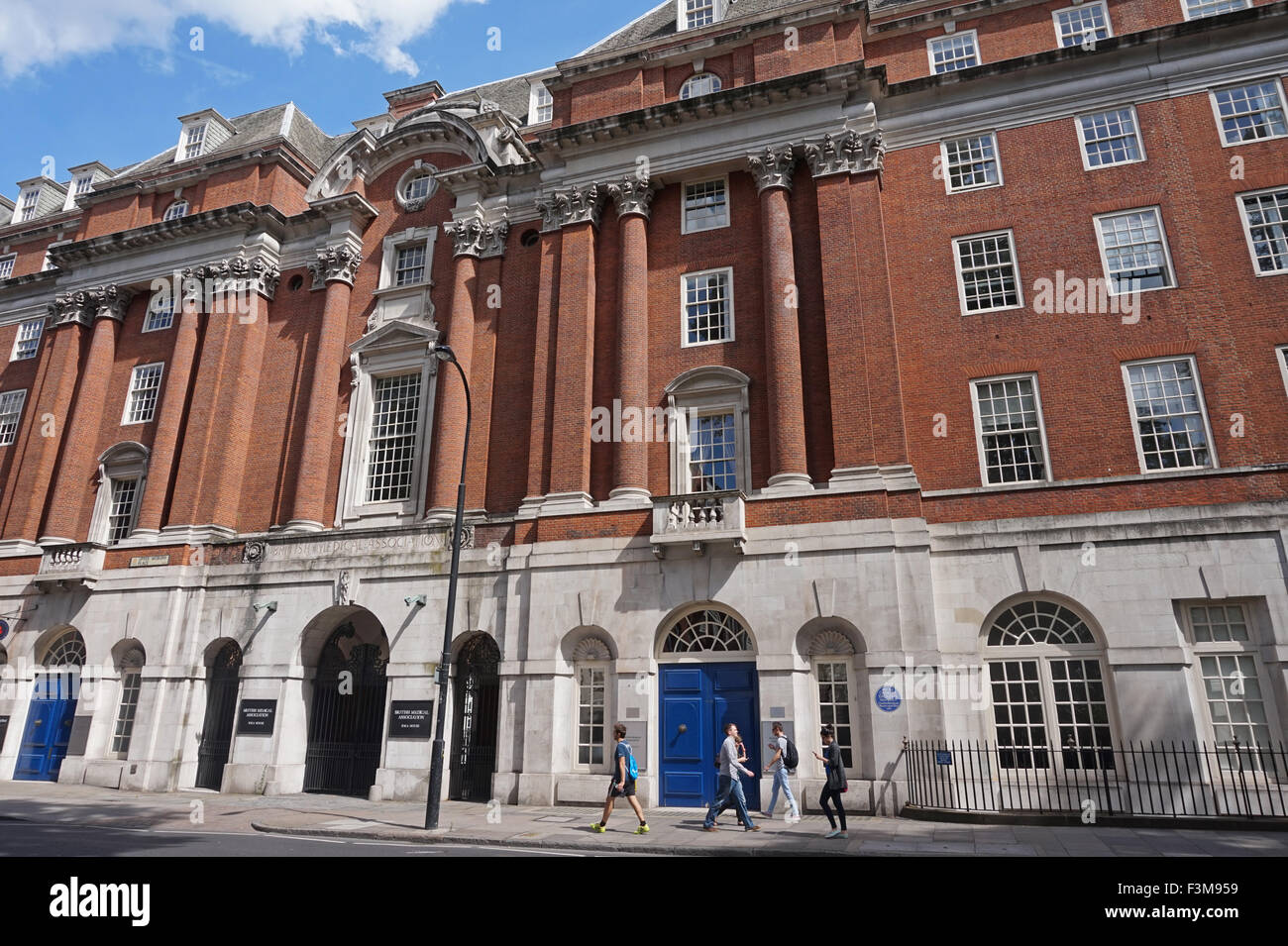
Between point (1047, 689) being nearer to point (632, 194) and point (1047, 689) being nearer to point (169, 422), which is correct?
point (632, 194)

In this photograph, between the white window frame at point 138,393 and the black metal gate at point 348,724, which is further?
the white window frame at point 138,393

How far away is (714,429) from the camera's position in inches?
836

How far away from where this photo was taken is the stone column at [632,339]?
20.9m

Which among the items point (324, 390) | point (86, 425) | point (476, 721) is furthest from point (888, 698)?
point (86, 425)

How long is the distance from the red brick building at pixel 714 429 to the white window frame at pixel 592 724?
0.33ft

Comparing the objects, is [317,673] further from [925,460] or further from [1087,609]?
[1087,609]

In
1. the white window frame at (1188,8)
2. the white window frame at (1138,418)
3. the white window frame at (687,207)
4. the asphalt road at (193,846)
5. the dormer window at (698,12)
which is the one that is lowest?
the asphalt road at (193,846)

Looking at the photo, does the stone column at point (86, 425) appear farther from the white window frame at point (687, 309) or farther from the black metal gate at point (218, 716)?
the white window frame at point (687, 309)

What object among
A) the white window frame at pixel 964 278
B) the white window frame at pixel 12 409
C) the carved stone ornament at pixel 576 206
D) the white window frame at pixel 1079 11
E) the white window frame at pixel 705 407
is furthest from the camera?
the white window frame at pixel 12 409

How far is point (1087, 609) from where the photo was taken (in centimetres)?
1703

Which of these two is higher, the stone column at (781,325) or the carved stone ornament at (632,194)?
the carved stone ornament at (632,194)

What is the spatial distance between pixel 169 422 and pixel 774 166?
71.4ft

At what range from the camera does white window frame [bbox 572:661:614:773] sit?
18.9m

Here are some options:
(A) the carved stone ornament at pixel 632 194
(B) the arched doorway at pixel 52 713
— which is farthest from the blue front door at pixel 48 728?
(A) the carved stone ornament at pixel 632 194
